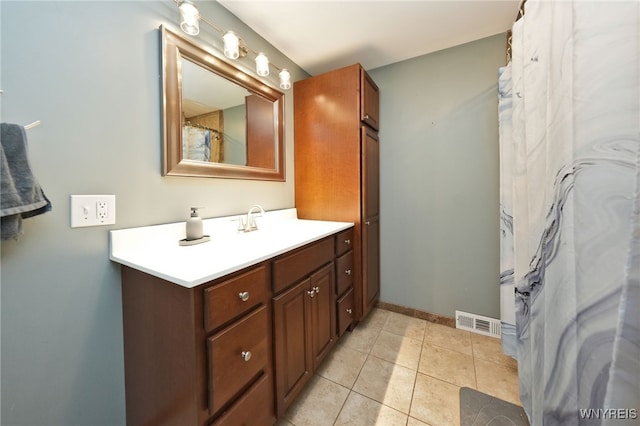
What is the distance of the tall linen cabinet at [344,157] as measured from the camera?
1.69 m

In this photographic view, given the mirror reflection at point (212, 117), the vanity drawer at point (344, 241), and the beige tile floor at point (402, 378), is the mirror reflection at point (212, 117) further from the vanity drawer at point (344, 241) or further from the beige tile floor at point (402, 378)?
the beige tile floor at point (402, 378)

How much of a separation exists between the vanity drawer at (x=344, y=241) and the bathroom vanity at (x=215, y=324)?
10.7 inches

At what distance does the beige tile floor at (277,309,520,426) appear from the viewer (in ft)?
3.65

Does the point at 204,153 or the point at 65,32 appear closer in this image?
the point at 65,32

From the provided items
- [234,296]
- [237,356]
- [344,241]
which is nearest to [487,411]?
[344,241]

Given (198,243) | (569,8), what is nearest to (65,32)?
(198,243)

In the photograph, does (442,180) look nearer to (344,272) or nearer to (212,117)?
(344,272)

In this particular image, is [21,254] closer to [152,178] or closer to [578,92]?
[152,178]

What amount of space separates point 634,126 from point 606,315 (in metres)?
0.52

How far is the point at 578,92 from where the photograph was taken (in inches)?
27.3

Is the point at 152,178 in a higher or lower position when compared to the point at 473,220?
higher

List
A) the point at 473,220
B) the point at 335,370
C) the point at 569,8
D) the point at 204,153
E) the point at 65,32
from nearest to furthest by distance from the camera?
the point at 569,8, the point at 65,32, the point at 204,153, the point at 335,370, the point at 473,220

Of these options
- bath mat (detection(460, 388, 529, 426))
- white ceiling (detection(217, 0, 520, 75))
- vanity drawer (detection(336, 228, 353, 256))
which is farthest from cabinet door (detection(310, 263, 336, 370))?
white ceiling (detection(217, 0, 520, 75))

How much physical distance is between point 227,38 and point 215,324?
138 centimetres
